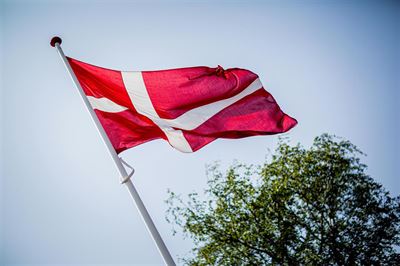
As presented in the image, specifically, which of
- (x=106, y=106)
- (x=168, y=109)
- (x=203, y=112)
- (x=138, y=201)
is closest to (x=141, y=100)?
(x=168, y=109)

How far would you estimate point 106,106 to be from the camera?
959 cm

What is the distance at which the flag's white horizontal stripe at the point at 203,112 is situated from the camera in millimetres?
9594

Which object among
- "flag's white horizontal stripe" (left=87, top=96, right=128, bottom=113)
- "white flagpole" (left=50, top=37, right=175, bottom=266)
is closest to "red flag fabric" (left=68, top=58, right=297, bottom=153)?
"flag's white horizontal stripe" (left=87, top=96, right=128, bottom=113)

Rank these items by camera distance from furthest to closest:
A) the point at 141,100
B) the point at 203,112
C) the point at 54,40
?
the point at 203,112 → the point at 141,100 → the point at 54,40

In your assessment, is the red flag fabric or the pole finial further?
the red flag fabric

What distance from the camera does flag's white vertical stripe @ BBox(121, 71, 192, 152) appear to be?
9.46m

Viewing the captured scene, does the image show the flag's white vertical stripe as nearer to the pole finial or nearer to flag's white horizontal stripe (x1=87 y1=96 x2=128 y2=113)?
flag's white horizontal stripe (x1=87 y1=96 x2=128 y2=113)

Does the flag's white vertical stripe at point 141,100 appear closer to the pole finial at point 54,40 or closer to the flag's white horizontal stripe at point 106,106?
the flag's white horizontal stripe at point 106,106

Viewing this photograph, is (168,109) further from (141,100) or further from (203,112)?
(203,112)

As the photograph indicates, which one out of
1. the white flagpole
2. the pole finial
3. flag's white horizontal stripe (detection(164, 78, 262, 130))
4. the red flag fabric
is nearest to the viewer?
the white flagpole

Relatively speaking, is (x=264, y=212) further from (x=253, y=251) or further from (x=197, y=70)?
(x=197, y=70)

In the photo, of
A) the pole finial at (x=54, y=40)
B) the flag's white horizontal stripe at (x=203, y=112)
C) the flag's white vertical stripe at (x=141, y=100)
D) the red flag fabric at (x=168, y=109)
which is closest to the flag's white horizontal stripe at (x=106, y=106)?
the red flag fabric at (x=168, y=109)

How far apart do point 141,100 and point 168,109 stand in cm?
69

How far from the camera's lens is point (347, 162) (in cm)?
1914
